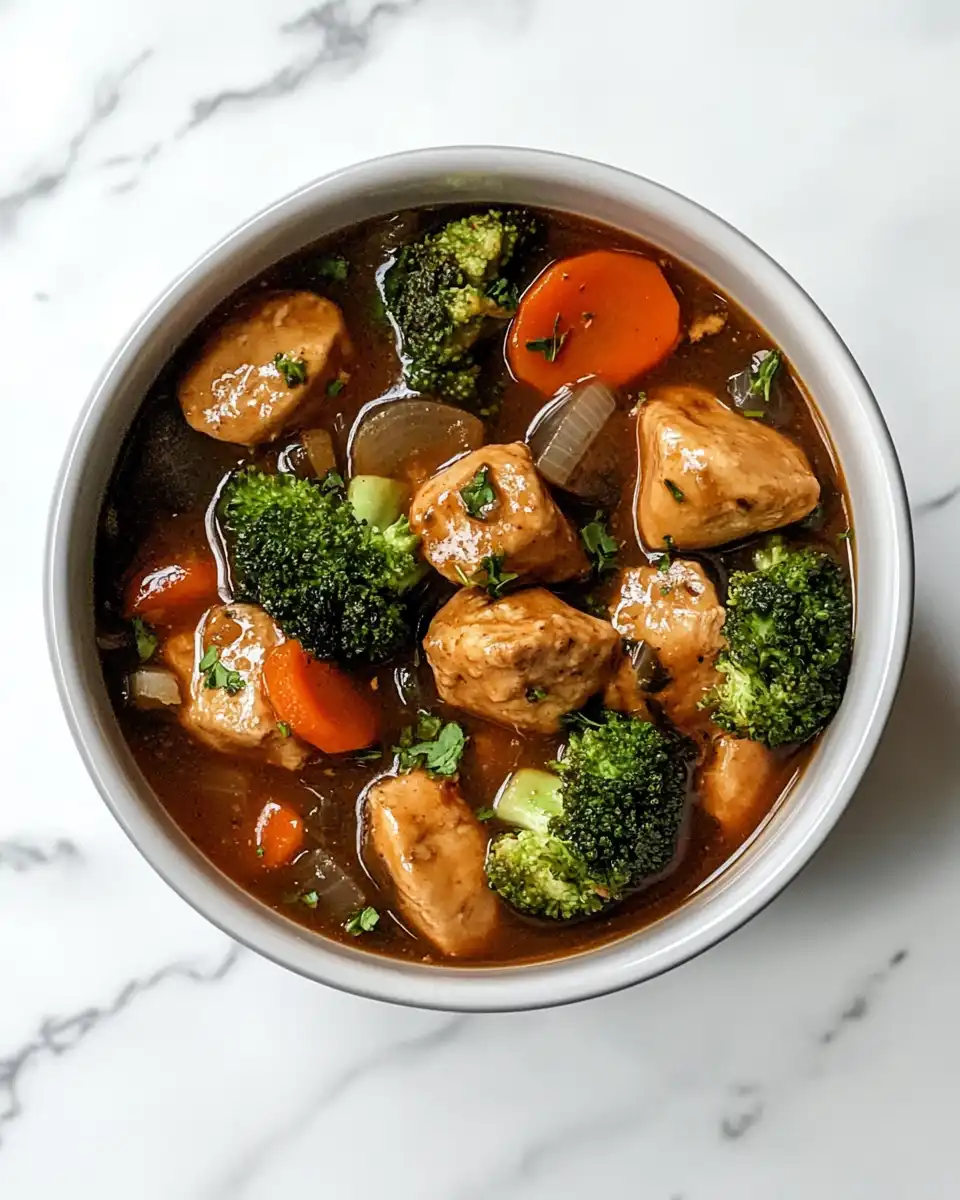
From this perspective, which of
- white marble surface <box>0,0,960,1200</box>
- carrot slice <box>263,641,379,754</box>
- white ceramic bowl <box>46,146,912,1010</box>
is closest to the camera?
white ceramic bowl <box>46,146,912,1010</box>

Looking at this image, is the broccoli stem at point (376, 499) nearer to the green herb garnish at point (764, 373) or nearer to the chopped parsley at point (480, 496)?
the chopped parsley at point (480, 496)

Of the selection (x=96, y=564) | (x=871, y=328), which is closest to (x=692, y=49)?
(x=871, y=328)

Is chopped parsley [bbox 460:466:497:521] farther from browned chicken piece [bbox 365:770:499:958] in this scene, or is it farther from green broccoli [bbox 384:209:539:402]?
browned chicken piece [bbox 365:770:499:958]

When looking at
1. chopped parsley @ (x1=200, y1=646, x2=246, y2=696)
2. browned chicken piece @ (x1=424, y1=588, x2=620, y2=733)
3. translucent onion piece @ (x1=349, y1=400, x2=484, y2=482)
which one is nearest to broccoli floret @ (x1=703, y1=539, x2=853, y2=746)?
browned chicken piece @ (x1=424, y1=588, x2=620, y2=733)

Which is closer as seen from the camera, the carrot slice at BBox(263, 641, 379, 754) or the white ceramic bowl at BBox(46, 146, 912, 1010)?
the white ceramic bowl at BBox(46, 146, 912, 1010)

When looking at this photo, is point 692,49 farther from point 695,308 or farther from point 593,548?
point 593,548

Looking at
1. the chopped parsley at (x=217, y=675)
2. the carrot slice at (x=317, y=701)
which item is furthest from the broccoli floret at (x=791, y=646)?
the chopped parsley at (x=217, y=675)
